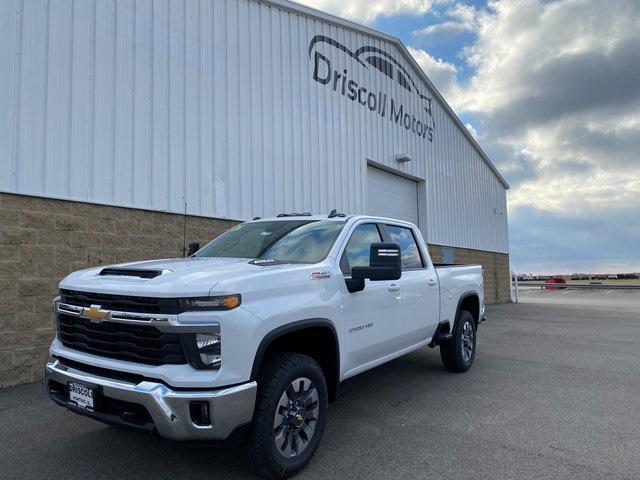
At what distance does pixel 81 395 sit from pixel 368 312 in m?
2.31

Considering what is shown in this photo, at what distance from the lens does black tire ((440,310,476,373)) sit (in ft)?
20.2

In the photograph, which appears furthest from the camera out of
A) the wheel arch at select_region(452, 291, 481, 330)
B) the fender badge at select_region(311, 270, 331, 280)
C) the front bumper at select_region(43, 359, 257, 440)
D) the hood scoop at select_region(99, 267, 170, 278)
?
the wheel arch at select_region(452, 291, 481, 330)

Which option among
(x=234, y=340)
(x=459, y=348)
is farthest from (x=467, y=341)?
(x=234, y=340)

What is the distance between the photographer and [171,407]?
2689 mm

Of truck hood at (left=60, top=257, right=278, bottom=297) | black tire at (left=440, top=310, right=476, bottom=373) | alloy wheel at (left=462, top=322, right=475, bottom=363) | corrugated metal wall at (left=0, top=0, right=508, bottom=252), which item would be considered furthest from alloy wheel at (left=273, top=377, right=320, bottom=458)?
corrugated metal wall at (left=0, top=0, right=508, bottom=252)

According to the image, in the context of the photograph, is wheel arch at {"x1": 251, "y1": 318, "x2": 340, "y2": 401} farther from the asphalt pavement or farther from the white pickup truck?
the asphalt pavement

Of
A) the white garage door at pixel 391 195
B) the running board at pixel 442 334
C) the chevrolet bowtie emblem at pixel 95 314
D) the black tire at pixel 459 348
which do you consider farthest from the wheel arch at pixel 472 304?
the white garage door at pixel 391 195

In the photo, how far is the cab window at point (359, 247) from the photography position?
410 centimetres

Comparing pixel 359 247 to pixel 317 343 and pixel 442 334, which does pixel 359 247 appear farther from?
pixel 442 334

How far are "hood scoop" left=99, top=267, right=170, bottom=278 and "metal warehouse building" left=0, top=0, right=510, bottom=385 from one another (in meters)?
3.19

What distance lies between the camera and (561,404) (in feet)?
16.6

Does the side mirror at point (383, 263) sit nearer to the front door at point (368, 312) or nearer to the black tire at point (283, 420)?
the front door at point (368, 312)

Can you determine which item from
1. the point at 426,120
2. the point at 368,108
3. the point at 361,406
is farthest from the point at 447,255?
the point at 361,406

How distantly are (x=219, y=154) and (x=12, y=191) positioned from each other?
340 cm
